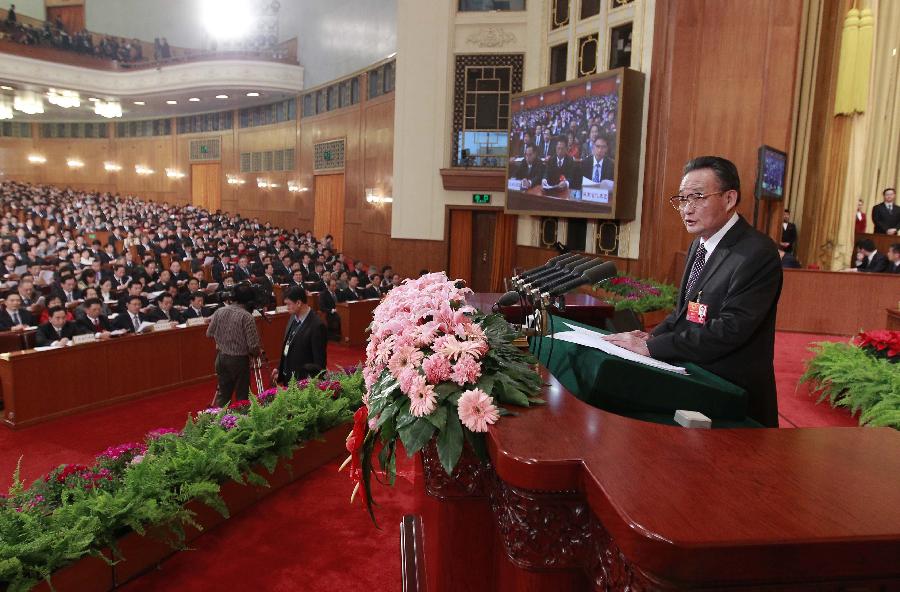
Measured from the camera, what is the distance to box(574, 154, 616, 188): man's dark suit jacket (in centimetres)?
970

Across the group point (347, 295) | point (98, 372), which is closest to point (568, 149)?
point (347, 295)

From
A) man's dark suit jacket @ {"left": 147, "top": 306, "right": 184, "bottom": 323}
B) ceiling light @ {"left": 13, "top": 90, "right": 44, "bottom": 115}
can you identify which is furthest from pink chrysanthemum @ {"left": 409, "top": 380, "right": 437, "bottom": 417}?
ceiling light @ {"left": 13, "top": 90, "right": 44, "bottom": 115}

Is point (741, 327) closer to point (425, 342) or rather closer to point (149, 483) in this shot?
point (425, 342)

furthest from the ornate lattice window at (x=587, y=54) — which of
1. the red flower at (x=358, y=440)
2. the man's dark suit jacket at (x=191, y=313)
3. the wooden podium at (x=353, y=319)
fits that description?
the red flower at (x=358, y=440)

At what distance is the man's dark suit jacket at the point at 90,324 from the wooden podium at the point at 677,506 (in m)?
6.21

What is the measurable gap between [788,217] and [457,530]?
1067cm

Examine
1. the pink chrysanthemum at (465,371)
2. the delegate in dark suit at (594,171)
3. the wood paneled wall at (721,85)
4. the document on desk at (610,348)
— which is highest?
the wood paneled wall at (721,85)

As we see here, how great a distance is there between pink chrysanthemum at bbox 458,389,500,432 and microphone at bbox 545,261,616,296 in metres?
0.54

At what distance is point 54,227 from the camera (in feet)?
50.4

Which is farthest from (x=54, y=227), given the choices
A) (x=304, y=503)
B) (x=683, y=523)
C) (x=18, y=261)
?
(x=683, y=523)

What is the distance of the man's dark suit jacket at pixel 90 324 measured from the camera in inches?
248

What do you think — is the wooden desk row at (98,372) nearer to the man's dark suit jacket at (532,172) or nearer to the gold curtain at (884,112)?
the man's dark suit jacket at (532,172)

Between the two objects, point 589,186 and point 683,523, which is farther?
point 589,186

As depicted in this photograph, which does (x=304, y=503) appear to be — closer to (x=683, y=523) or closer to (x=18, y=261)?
(x=683, y=523)
